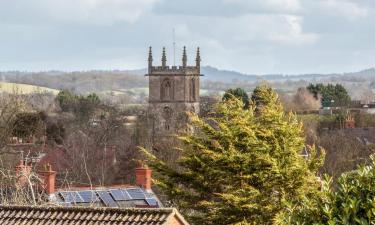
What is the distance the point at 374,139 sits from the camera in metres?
97.2

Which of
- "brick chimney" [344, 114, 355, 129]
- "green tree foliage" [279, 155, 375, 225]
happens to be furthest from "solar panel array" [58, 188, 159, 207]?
"brick chimney" [344, 114, 355, 129]

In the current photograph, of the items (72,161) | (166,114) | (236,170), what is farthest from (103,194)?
(166,114)

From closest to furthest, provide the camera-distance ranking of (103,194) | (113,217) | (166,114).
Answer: (113,217), (103,194), (166,114)

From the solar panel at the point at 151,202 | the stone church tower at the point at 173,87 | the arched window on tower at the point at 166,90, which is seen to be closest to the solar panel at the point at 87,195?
the solar panel at the point at 151,202

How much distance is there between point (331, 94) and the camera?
494 ft

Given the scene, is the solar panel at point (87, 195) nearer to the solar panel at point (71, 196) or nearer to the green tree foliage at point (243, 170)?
the solar panel at point (71, 196)

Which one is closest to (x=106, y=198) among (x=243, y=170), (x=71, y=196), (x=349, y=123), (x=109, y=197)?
(x=109, y=197)

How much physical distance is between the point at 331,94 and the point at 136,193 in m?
116

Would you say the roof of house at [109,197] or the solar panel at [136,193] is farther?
the solar panel at [136,193]

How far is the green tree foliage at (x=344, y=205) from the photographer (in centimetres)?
1503

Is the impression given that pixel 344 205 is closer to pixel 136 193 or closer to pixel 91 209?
pixel 91 209

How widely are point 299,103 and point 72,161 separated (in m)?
92.6

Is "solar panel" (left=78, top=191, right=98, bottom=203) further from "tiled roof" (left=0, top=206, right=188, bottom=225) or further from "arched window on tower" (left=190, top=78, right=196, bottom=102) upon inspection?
"arched window on tower" (left=190, top=78, right=196, bottom=102)

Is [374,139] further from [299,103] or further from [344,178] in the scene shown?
[344,178]
